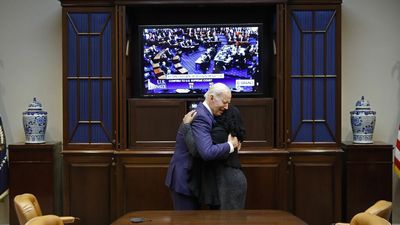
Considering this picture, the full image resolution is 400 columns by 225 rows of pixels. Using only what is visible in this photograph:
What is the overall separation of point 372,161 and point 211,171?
204 cm

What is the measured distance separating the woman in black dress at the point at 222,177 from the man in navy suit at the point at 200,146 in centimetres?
5

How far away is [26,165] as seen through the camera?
218 inches

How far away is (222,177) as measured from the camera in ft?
13.7

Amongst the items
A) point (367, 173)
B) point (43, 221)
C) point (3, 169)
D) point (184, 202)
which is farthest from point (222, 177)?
point (3, 169)

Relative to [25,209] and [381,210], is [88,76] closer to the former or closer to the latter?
[25,209]

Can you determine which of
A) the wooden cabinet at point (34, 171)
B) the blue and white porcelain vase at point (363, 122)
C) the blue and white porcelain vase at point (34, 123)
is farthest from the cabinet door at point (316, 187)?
the blue and white porcelain vase at point (34, 123)

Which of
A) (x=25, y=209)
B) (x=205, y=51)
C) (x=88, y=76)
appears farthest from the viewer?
(x=205, y=51)

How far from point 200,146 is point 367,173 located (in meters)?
2.21

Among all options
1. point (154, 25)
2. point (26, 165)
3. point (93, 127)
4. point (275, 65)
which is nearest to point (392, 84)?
point (275, 65)

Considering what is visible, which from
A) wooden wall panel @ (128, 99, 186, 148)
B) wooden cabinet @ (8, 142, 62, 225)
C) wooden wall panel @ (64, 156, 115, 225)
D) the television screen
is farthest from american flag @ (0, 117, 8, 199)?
the television screen

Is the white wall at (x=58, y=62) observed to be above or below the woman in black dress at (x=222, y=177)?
above

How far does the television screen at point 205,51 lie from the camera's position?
568 centimetres

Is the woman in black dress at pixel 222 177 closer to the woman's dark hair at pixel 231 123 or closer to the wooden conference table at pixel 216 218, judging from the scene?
the woman's dark hair at pixel 231 123

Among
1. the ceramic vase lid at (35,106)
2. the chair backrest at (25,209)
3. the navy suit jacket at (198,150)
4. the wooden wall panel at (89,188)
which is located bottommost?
the wooden wall panel at (89,188)
